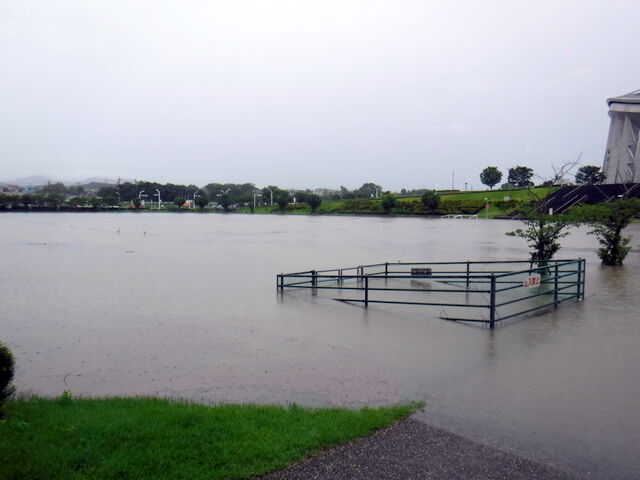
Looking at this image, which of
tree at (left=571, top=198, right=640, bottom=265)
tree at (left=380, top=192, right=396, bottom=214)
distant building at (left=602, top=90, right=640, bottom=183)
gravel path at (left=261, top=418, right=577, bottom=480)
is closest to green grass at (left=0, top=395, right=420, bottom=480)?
gravel path at (left=261, top=418, right=577, bottom=480)

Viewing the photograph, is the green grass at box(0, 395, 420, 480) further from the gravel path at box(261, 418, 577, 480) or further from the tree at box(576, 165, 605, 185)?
the tree at box(576, 165, 605, 185)

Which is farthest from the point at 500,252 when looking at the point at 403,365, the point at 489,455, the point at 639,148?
the point at 639,148

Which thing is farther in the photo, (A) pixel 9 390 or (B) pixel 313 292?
(B) pixel 313 292

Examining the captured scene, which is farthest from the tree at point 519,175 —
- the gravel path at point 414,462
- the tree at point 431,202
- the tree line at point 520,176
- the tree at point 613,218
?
the gravel path at point 414,462

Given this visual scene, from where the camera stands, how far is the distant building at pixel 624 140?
93938mm

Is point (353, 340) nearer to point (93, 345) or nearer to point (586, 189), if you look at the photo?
point (93, 345)

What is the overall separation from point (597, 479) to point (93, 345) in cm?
863

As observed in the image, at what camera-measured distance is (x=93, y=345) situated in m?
10.2

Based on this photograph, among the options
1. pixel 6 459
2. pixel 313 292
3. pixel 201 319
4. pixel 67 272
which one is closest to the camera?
pixel 6 459

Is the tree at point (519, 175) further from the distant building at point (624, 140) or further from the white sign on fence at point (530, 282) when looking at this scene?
the white sign on fence at point (530, 282)

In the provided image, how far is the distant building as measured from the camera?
93.9m

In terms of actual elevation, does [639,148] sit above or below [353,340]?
above

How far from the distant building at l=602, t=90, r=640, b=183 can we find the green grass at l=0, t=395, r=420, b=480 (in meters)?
101

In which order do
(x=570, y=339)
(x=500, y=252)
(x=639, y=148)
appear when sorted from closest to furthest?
(x=570, y=339) → (x=500, y=252) → (x=639, y=148)
